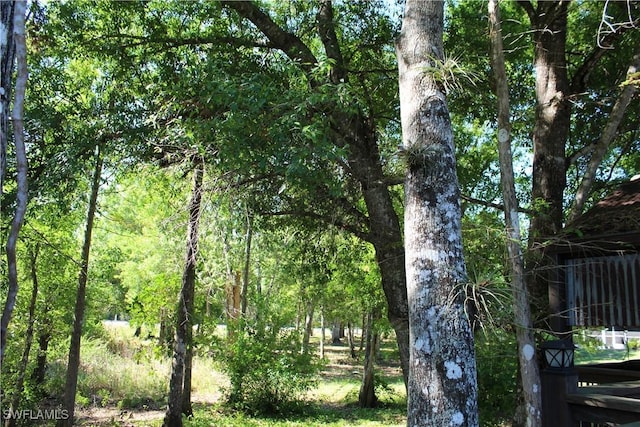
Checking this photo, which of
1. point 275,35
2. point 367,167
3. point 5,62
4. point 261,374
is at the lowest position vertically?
point 261,374

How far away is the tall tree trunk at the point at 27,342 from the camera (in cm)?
988

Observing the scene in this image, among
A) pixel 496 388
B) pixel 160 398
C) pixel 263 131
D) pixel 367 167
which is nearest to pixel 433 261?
pixel 263 131

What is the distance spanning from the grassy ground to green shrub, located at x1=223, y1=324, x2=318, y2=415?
439mm

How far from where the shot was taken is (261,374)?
43.8ft

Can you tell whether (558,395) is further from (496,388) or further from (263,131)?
(496,388)

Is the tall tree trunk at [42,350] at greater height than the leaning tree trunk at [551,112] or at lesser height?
lesser

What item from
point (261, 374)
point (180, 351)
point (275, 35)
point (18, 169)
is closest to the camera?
point (18, 169)

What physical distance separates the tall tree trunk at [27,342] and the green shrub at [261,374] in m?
4.66

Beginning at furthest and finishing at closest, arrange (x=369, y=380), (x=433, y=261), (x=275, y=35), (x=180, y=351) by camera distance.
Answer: (x=369, y=380) < (x=180, y=351) < (x=275, y=35) < (x=433, y=261)

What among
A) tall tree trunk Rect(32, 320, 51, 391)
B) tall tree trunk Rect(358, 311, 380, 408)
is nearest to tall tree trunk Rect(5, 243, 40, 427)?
tall tree trunk Rect(32, 320, 51, 391)

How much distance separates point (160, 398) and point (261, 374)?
Answer: 3109 millimetres

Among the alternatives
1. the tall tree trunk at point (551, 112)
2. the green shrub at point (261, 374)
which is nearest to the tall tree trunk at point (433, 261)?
the tall tree trunk at point (551, 112)

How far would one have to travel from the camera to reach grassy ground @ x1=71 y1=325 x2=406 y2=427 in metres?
11.9

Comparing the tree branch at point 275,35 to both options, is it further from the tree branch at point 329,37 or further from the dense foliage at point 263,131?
the tree branch at point 329,37
